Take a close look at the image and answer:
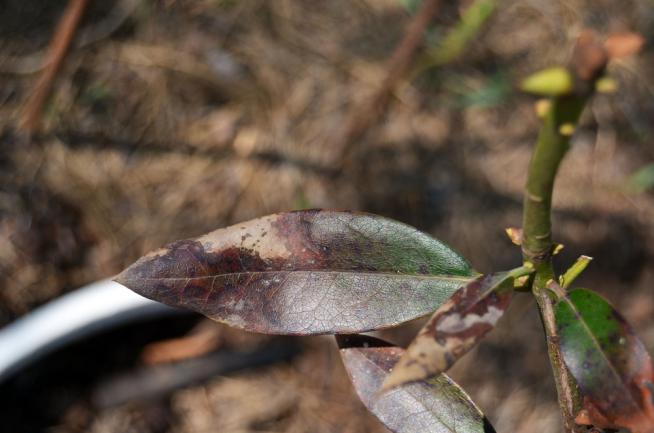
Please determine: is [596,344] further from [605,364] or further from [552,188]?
[552,188]

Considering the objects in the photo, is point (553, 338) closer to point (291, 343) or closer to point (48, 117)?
point (291, 343)

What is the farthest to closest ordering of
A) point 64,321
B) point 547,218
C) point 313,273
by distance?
point 64,321 < point 313,273 < point 547,218

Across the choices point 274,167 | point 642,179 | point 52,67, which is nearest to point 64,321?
point 52,67

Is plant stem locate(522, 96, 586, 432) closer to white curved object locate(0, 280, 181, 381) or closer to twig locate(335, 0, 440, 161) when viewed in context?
twig locate(335, 0, 440, 161)

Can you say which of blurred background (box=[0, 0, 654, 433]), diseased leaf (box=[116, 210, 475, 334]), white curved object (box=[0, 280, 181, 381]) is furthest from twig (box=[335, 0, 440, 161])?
diseased leaf (box=[116, 210, 475, 334])

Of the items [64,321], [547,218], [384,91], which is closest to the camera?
[547,218]

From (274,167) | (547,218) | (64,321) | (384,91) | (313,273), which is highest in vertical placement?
(547,218)

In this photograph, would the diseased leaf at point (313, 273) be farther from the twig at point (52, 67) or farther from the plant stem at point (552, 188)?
the twig at point (52, 67)
